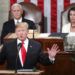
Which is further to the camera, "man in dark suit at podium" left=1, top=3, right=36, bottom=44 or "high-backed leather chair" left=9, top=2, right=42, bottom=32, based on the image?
"high-backed leather chair" left=9, top=2, right=42, bottom=32

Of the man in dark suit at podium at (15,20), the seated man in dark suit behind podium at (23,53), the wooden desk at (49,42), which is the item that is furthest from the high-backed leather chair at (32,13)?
the seated man in dark suit behind podium at (23,53)

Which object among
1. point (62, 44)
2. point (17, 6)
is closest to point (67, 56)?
point (62, 44)

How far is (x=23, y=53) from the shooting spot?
4.05 meters

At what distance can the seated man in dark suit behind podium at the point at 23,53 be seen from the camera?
13.2ft

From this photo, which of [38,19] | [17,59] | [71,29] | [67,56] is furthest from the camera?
[38,19]

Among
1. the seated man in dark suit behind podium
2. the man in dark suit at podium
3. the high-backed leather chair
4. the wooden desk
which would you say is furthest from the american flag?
the seated man in dark suit behind podium

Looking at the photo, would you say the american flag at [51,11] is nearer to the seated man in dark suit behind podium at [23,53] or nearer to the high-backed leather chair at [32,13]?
the high-backed leather chair at [32,13]

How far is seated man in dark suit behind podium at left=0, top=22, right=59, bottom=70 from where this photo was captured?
13.2 feet

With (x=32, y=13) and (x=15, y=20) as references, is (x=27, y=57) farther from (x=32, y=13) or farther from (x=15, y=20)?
(x=32, y=13)

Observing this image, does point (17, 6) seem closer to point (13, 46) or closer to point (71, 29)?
point (71, 29)

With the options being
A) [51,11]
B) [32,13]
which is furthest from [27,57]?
[51,11]

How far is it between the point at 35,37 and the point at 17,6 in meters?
1.24

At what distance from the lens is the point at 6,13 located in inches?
265

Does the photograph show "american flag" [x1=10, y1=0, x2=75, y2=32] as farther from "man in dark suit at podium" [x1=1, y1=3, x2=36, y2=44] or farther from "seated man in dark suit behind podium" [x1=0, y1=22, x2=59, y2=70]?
"seated man in dark suit behind podium" [x1=0, y1=22, x2=59, y2=70]
